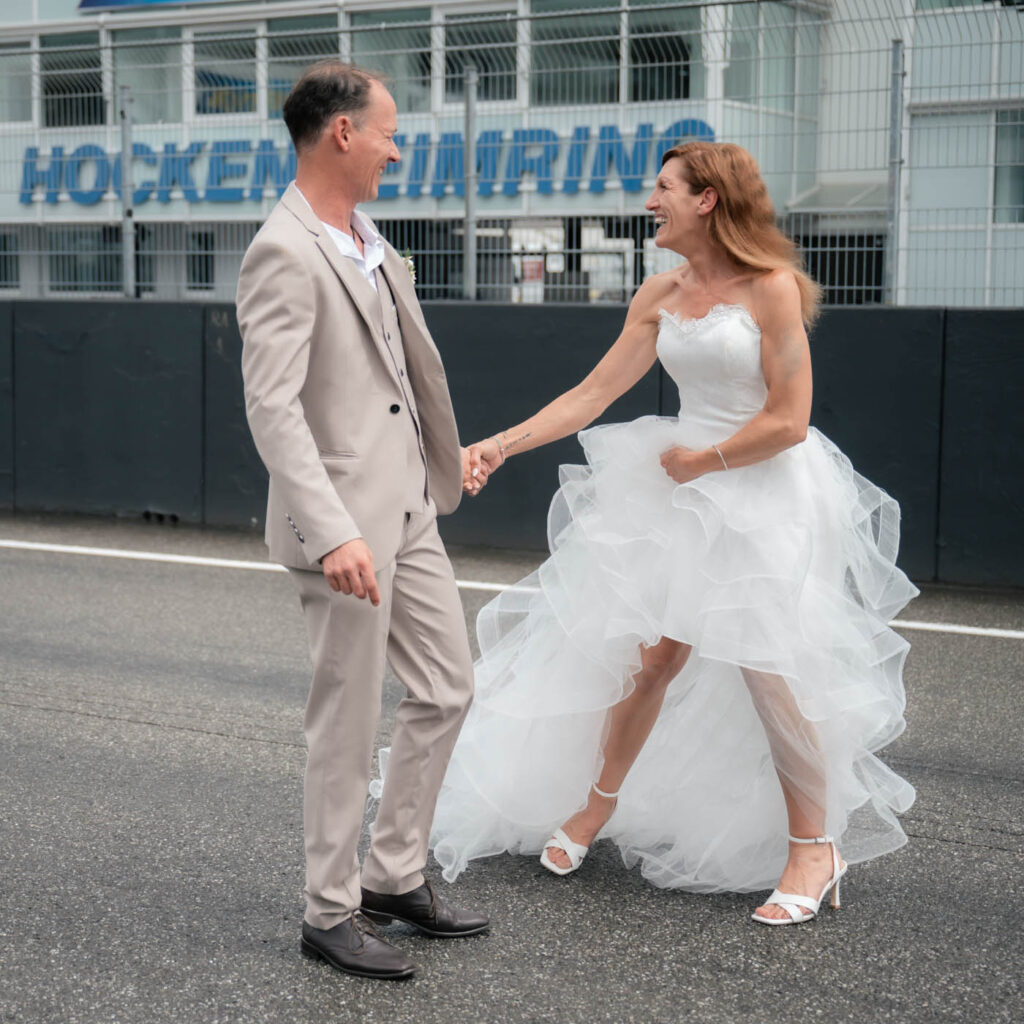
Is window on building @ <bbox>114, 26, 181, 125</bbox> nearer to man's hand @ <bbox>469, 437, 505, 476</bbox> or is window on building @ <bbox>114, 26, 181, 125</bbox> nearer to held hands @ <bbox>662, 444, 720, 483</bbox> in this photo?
man's hand @ <bbox>469, 437, 505, 476</bbox>

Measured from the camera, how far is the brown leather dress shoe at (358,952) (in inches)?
133

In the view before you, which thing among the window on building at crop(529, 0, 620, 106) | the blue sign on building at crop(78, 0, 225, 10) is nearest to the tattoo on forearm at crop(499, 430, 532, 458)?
the window on building at crop(529, 0, 620, 106)

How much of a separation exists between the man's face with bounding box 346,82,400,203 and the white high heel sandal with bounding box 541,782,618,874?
184 centimetres

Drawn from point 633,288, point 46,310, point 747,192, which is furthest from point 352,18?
point 747,192

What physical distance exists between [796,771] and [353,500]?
145 centimetres

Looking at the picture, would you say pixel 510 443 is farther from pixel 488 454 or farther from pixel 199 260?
pixel 199 260

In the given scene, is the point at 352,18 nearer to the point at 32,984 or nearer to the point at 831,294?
the point at 831,294

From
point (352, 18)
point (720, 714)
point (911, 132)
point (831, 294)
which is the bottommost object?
point (720, 714)

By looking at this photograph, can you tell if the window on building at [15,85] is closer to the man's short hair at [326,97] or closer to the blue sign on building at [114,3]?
the man's short hair at [326,97]

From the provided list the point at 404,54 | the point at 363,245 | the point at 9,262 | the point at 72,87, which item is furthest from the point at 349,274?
the point at 72,87

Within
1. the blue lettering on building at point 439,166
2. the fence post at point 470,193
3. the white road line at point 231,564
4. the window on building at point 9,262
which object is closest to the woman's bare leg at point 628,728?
the white road line at point 231,564

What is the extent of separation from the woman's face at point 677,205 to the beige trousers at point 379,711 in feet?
3.54

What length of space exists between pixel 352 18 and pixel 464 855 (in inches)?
746

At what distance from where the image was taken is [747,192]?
390 cm
